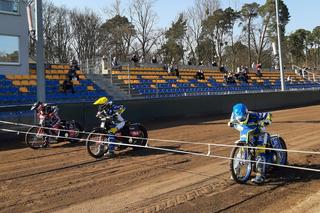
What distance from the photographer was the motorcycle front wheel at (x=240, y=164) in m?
8.69

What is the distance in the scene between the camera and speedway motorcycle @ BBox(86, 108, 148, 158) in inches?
468

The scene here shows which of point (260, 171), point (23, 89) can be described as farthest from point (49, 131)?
point (23, 89)

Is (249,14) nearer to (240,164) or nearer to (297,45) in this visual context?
(297,45)

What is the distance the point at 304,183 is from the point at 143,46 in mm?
57480

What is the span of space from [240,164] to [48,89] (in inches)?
686

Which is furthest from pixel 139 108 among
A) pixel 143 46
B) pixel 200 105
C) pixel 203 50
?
pixel 203 50

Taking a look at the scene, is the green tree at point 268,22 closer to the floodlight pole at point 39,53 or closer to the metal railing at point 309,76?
the metal railing at point 309,76

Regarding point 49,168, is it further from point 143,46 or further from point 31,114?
point 143,46

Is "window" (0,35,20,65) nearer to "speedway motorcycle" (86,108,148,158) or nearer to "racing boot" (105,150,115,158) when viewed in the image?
"speedway motorcycle" (86,108,148,158)

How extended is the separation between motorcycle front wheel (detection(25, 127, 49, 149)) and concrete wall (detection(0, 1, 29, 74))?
13300 millimetres

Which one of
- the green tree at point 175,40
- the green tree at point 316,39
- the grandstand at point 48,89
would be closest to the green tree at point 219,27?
the green tree at point 175,40

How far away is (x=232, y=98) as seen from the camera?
2919 centimetres

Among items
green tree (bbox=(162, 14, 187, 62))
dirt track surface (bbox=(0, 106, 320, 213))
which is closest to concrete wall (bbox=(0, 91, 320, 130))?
dirt track surface (bbox=(0, 106, 320, 213))

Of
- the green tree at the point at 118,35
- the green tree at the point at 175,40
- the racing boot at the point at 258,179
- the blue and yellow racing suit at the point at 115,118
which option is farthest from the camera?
the green tree at the point at 175,40
